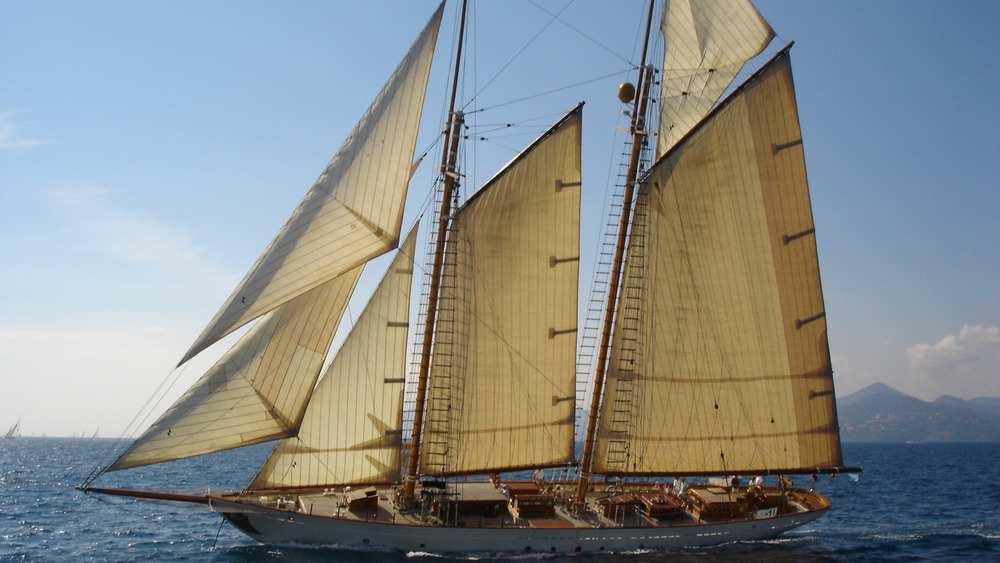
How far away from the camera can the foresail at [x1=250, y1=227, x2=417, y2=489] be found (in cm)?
2583

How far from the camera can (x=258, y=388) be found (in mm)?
24328

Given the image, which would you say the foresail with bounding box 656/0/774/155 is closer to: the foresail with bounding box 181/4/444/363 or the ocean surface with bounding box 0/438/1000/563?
the foresail with bounding box 181/4/444/363

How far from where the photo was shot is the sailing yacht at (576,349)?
25719 millimetres

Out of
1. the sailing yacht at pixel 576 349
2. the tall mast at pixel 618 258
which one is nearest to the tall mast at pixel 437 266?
the sailing yacht at pixel 576 349

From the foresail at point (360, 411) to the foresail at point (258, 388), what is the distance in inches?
43.2

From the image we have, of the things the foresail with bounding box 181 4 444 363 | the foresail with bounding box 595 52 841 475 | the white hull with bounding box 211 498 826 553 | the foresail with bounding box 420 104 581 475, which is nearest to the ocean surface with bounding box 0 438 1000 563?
the white hull with bounding box 211 498 826 553

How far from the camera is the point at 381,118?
25.5m

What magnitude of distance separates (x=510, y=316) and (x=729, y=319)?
9.33 metres

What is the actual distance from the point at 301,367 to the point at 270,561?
268 inches

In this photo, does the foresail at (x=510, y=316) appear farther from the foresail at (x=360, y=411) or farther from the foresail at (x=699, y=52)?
the foresail at (x=699, y=52)

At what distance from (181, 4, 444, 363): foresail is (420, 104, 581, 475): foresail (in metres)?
4.37

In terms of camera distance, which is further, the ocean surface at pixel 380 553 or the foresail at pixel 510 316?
the foresail at pixel 510 316

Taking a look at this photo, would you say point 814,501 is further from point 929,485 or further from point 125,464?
point 929,485

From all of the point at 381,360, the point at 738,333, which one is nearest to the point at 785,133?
the point at 738,333
